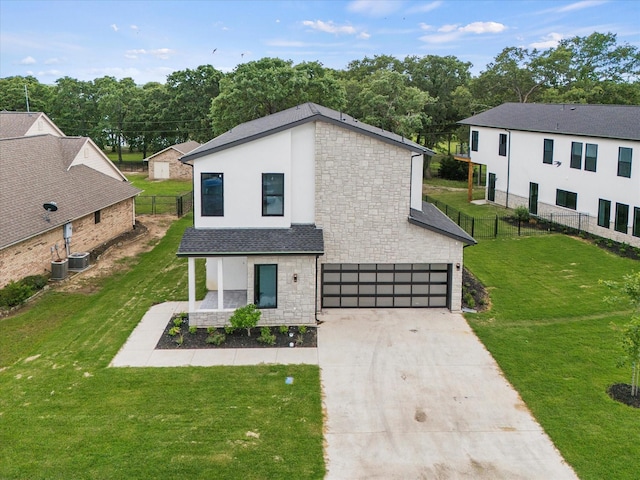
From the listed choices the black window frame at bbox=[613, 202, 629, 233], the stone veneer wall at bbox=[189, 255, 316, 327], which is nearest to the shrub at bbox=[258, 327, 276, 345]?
the stone veneer wall at bbox=[189, 255, 316, 327]

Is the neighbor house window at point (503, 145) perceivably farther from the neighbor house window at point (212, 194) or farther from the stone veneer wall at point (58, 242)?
the neighbor house window at point (212, 194)

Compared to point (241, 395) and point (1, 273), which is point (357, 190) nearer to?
point (241, 395)

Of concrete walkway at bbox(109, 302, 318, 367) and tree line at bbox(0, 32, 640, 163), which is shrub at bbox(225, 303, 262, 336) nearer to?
concrete walkway at bbox(109, 302, 318, 367)

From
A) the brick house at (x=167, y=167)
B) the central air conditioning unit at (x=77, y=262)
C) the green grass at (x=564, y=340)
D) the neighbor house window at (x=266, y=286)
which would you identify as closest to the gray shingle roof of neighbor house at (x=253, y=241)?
the neighbor house window at (x=266, y=286)

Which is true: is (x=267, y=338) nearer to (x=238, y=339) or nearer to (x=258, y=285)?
(x=238, y=339)

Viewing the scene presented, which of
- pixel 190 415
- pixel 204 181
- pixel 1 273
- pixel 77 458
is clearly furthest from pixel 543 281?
pixel 1 273

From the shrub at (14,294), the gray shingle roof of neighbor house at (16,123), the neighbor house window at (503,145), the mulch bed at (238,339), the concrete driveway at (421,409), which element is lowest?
the concrete driveway at (421,409)
